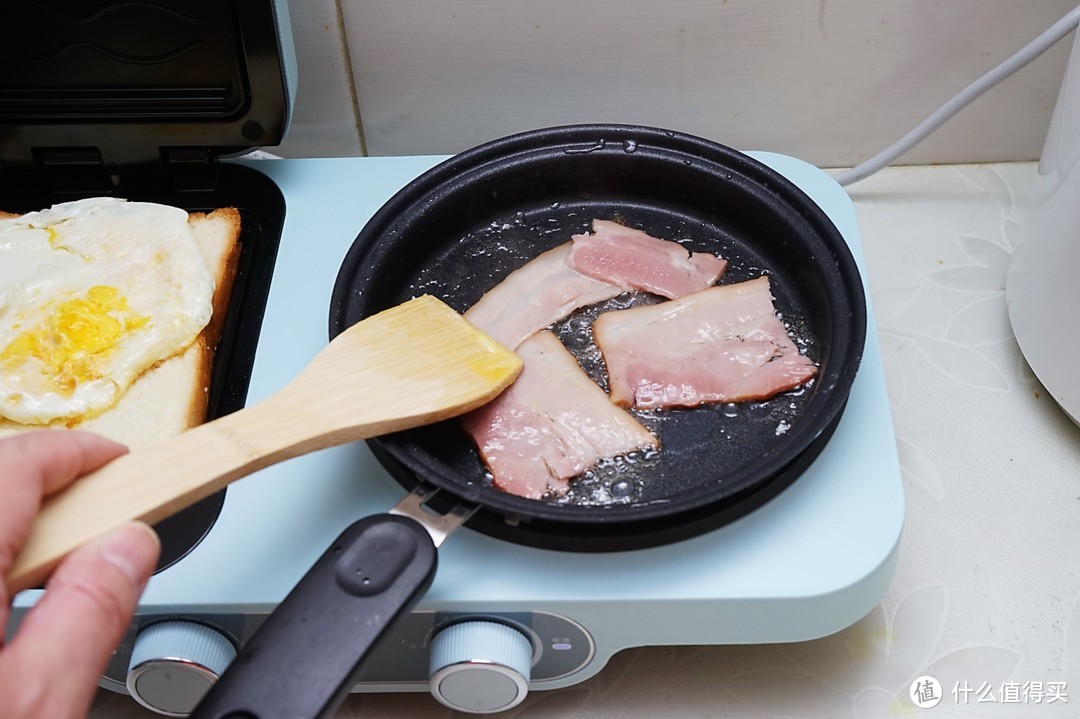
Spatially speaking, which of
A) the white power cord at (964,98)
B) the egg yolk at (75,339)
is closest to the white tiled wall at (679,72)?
the white power cord at (964,98)

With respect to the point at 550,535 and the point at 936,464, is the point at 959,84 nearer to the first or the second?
the point at 936,464

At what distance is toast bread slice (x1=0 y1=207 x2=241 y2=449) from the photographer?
34.5 inches

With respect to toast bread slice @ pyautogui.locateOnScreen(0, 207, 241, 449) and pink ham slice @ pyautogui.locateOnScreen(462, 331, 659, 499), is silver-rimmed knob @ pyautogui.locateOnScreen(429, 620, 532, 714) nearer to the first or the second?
pink ham slice @ pyautogui.locateOnScreen(462, 331, 659, 499)

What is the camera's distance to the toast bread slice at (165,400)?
0.88 m

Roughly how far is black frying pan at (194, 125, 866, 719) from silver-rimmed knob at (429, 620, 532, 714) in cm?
8

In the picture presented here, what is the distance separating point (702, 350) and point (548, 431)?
0.19 metres

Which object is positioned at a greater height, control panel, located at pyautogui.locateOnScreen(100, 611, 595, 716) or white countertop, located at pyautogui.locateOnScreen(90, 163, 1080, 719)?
control panel, located at pyautogui.locateOnScreen(100, 611, 595, 716)

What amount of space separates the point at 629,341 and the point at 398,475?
278 millimetres

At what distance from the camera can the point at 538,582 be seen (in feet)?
2.56

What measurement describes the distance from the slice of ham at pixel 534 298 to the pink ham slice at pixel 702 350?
4cm

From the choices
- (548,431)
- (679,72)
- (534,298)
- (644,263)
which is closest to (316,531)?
(548,431)

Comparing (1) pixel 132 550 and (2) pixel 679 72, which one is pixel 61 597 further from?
(2) pixel 679 72
